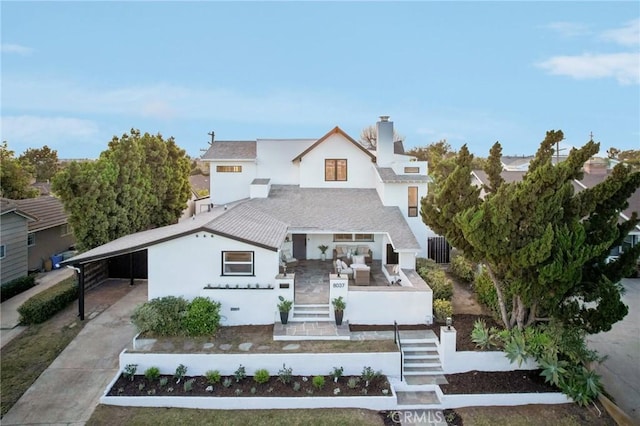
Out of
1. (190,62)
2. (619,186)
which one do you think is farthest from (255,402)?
(190,62)

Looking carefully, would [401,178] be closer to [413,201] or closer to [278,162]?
[413,201]

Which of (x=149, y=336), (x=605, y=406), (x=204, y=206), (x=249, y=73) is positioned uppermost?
(x=249, y=73)

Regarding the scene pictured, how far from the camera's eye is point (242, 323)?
47.6 ft

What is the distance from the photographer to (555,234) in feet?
35.0

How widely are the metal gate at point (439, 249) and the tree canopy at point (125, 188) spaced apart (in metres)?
18.8

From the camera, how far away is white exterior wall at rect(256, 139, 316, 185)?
90.1 ft

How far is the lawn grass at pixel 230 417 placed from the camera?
1012cm

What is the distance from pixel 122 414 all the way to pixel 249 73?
2132 centimetres

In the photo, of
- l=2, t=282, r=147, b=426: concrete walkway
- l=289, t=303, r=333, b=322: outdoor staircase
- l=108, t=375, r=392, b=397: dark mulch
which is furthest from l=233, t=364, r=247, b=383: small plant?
l=2, t=282, r=147, b=426: concrete walkway

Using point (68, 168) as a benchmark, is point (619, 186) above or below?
below

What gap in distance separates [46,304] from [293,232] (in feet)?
38.1

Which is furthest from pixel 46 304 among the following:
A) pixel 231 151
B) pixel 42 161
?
pixel 42 161

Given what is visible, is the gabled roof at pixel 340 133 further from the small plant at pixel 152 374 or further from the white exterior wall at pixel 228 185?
the small plant at pixel 152 374

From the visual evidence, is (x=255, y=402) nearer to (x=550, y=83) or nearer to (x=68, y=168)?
(x=68, y=168)
